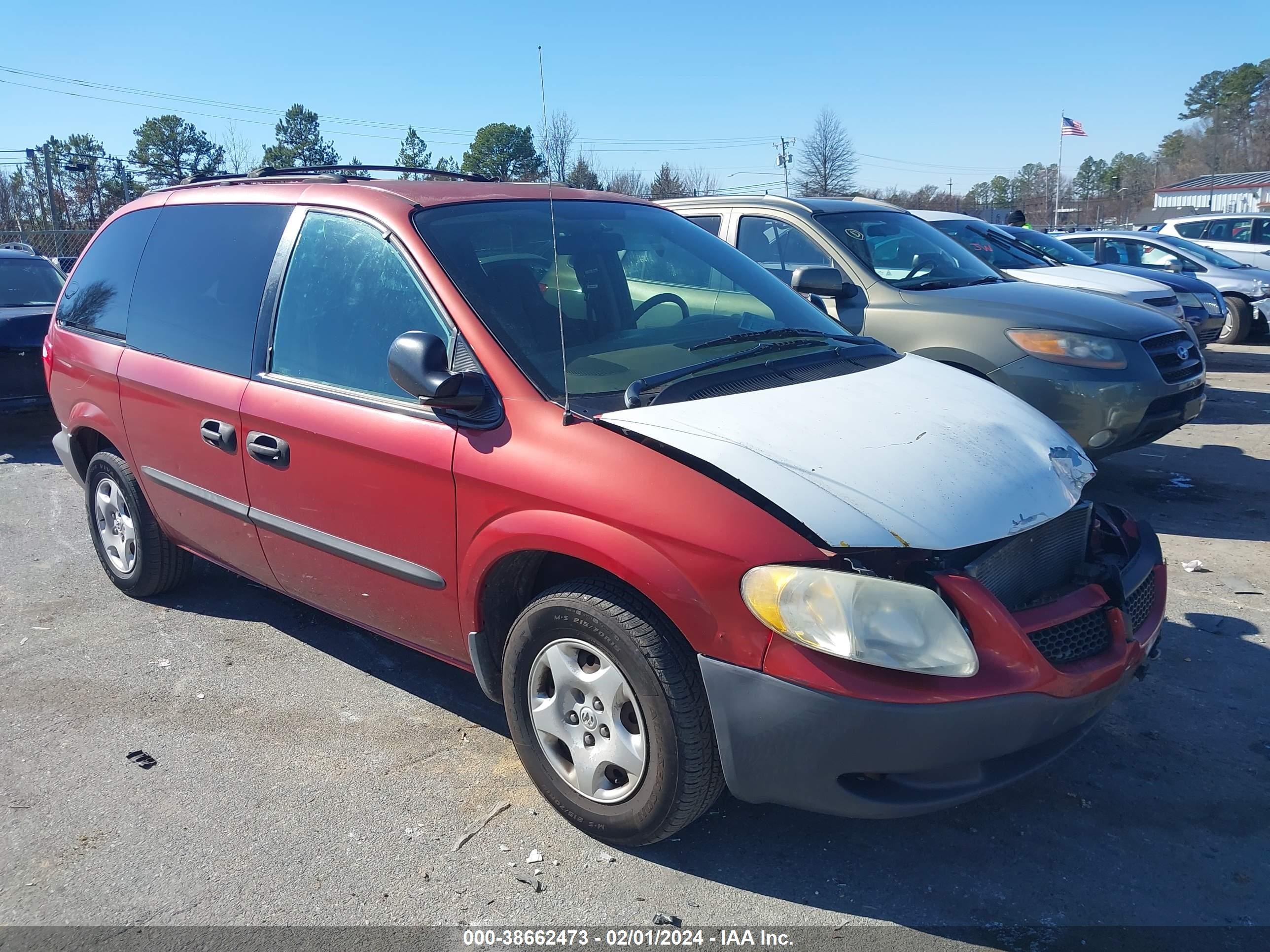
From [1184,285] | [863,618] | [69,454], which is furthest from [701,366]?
[1184,285]

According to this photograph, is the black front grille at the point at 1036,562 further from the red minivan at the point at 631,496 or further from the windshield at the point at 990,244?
the windshield at the point at 990,244

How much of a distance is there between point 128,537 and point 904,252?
5227 mm

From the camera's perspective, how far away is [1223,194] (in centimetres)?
6044

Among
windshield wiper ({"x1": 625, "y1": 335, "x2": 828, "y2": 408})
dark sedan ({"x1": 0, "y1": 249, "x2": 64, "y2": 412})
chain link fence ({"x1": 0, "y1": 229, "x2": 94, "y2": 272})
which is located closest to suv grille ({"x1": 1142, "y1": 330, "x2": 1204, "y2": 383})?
windshield wiper ({"x1": 625, "y1": 335, "x2": 828, "y2": 408})

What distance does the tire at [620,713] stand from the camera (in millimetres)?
2590

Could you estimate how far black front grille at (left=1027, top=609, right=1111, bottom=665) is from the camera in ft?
8.63

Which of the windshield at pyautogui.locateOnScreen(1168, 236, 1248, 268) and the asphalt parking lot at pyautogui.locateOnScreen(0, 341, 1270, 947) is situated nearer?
the asphalt parking lot at pyautogui.locateOnScreen(0, 341, 1270, 947)

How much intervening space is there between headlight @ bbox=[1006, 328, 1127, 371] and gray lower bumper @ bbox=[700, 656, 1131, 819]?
3.70 m

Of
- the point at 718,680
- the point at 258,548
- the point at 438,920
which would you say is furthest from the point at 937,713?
the point at 258,548

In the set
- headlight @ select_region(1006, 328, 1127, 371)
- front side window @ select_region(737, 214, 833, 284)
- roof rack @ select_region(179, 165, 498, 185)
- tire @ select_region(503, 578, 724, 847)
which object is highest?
roof rack @ select_region(179, 165, 498, 185)

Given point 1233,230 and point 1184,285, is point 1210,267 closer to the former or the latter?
point 1184,285

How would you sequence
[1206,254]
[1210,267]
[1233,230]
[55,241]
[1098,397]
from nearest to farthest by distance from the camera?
[1098,397] → [1210,267] → [1206,254] → [1233,230] → [55,241]

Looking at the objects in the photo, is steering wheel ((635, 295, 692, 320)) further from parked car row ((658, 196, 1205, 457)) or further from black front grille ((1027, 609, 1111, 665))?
black front grille ((1027, 609, 1111, 665))

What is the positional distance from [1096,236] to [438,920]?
47.9ft
